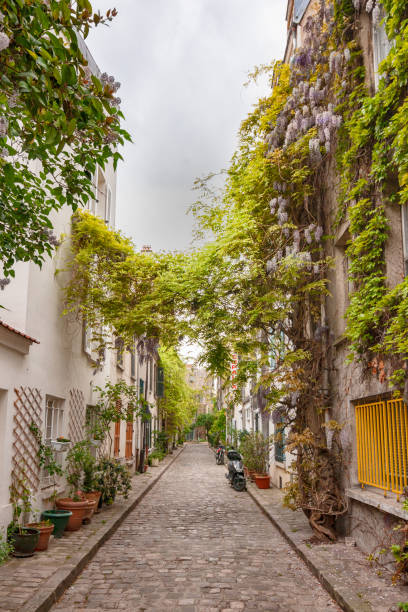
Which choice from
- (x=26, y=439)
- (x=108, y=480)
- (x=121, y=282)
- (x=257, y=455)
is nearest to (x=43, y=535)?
(x=26, y=439)

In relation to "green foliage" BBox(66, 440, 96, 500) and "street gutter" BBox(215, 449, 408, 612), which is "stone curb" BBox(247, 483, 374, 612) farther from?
"green foliage" BBox(66, 440, 96, 500)

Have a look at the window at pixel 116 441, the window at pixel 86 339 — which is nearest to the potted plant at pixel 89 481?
the window at pixel 86 339

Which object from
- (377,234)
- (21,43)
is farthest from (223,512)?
(21,43)

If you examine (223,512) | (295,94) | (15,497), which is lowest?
(223,512)

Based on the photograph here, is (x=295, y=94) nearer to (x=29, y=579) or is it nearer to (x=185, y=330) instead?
(x=185, y=330)

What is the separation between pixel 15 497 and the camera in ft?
24.3

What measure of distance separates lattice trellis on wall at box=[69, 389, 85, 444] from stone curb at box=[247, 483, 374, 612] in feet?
14.6

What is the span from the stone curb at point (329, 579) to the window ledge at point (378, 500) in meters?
0.87

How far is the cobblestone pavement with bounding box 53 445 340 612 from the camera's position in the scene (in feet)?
18.2

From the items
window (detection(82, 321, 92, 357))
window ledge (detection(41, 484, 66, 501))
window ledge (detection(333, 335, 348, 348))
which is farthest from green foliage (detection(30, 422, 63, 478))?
window ledge (detection(333, 335, 348, 348))

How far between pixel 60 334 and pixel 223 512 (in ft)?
17.7

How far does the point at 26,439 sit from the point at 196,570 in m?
3.13

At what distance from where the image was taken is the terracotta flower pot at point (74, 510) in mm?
8812

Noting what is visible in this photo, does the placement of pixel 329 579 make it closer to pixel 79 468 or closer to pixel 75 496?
pixel 75 496
